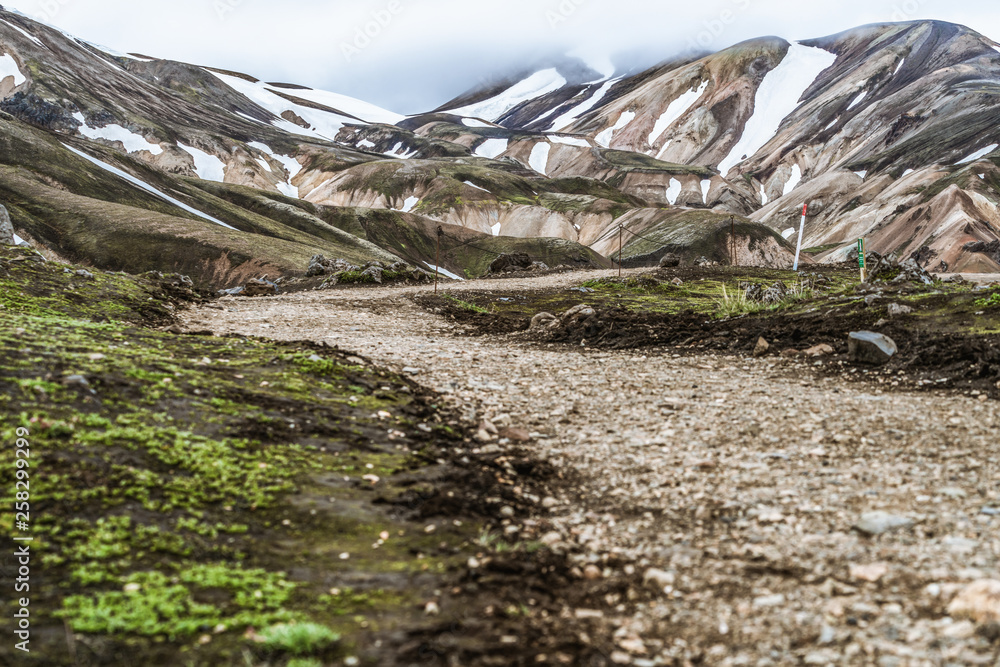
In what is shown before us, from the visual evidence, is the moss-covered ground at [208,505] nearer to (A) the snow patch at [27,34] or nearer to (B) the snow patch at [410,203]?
(B) the snow patch at [410,203]

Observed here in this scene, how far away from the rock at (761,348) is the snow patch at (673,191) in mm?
157028

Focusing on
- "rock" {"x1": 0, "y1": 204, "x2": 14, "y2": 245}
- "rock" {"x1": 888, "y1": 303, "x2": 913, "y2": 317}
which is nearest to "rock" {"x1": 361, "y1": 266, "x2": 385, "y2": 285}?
"rock" {"x1": 0, "y1": 204, "x2": 14, "y2": 245}

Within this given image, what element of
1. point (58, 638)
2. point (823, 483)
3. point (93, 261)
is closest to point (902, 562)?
point (823, 483)

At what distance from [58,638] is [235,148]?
18519cm

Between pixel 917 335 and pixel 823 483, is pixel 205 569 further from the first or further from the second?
pixel 917 335

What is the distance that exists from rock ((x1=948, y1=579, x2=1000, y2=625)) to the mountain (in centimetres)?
4359

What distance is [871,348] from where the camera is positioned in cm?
1134

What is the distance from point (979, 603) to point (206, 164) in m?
176

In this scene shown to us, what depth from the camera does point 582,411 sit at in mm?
9438

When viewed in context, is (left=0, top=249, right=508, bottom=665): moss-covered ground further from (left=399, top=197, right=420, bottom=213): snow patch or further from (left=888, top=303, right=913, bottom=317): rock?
(left=399, top=197, right=420, bottom=213): snow patch

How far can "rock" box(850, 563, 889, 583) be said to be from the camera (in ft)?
15.1

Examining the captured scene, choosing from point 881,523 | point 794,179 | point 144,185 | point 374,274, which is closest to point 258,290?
point 374,274

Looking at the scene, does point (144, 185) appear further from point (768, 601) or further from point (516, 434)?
point (768, 601)

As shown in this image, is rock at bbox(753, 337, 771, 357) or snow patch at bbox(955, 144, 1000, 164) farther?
snow patch at bbox(955, 144, 1000, 164)
